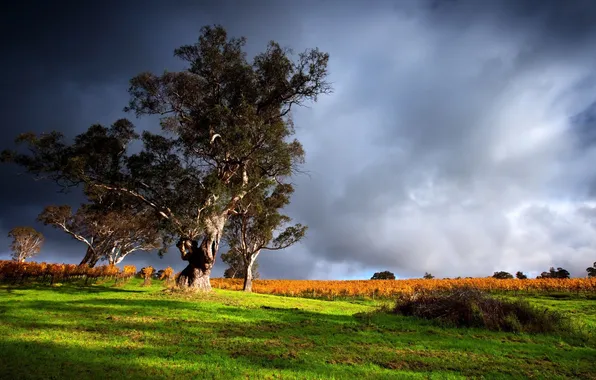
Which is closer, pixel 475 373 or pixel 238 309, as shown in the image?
pixel 475 373

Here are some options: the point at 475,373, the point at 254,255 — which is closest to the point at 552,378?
the point at 475,373

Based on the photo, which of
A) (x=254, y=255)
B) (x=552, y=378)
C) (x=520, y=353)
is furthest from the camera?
(x=254, y=255)

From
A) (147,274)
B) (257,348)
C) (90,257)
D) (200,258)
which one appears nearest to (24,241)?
(90,257)

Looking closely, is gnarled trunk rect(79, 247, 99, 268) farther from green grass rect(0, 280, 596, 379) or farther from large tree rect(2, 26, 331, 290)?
green grass rect(0, 280, 596, 379)

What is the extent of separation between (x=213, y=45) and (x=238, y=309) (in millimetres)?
23844

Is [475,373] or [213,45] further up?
[213,45]

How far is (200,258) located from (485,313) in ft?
72.1

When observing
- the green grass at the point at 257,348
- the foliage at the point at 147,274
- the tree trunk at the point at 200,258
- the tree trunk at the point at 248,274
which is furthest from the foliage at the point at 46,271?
the green grass at the point at 257,348

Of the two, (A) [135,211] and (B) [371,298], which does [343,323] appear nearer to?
(B) [371,298]

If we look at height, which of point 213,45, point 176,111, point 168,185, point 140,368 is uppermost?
→ point 213,45

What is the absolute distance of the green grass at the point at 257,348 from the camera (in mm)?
8172

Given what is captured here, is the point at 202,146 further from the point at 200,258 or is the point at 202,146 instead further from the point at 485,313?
the point at 485,313

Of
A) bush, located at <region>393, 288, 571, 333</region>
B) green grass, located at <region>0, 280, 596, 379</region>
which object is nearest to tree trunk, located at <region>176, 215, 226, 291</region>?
green grass, located at <region>0, 280, 596, 379</region>

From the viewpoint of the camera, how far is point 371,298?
36.1 meters
